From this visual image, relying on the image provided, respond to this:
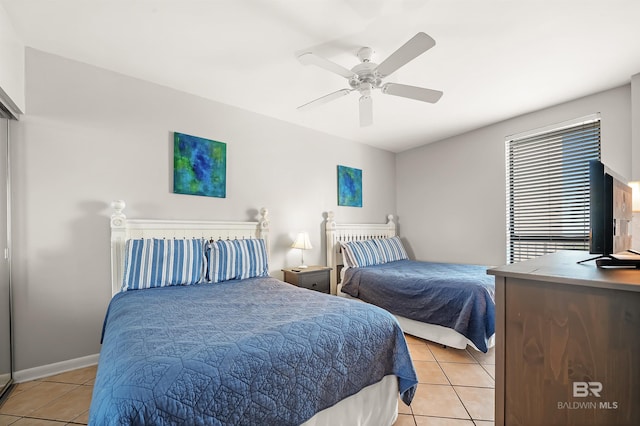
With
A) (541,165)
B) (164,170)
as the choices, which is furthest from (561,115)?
(164,170)

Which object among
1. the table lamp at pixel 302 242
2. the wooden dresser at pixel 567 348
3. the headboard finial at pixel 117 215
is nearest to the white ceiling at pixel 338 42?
the headboard finial at pixel 117 215

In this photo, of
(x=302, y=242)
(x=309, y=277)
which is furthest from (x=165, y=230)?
(x=309, y=277)

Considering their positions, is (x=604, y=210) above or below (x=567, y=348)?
above

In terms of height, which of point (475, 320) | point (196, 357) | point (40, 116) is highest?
point (40, 116)

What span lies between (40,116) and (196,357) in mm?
2469

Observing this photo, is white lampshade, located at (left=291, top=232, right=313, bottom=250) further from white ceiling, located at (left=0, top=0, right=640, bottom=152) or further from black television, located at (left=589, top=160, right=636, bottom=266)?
black television, located at (left=589, top=160, right=636, bottom=266)

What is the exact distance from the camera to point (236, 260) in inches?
104

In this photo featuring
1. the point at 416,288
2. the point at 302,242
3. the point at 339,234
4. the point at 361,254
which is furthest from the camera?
the point at 339,234

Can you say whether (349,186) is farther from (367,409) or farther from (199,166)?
(367,409)

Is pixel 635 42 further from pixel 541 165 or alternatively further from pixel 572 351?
pixel 572 351

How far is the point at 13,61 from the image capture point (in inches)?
76.7

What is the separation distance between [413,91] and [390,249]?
249cm

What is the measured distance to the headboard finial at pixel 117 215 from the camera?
233 cm

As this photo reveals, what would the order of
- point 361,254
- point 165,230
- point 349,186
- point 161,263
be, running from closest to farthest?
point 161,263 → point 165,230 → point 361,254 → point 349,186
